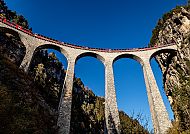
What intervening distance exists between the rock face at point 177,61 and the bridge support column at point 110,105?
639 cm

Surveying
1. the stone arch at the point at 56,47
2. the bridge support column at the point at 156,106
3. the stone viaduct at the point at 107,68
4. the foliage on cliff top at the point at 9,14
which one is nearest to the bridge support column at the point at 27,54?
the stone viaduct at the point at 107,68

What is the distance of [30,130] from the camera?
1192cm

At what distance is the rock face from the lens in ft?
72.8

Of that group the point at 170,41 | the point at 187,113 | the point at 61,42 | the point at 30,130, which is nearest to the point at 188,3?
the point at 170,41

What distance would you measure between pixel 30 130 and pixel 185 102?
16623mm

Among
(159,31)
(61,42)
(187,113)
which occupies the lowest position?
(187,113)

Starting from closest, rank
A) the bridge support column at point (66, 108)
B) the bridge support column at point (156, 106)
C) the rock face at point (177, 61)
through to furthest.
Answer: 1. the bridge support column at point (66, 108)
2. the rock face at point (177, 61)
3. the bridge support column at point (156, 106)

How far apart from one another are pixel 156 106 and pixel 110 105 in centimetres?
545

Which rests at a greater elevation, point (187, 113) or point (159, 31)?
point (159, 31)

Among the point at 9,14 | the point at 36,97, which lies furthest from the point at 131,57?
the point at 9,14

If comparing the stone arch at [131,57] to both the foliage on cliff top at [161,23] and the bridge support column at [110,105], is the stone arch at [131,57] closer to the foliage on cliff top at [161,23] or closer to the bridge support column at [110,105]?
the bridge support column at [110,105]

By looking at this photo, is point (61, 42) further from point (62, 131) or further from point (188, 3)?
point (188, 3)

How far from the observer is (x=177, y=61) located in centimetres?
2927

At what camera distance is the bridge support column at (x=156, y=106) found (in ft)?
74.6
